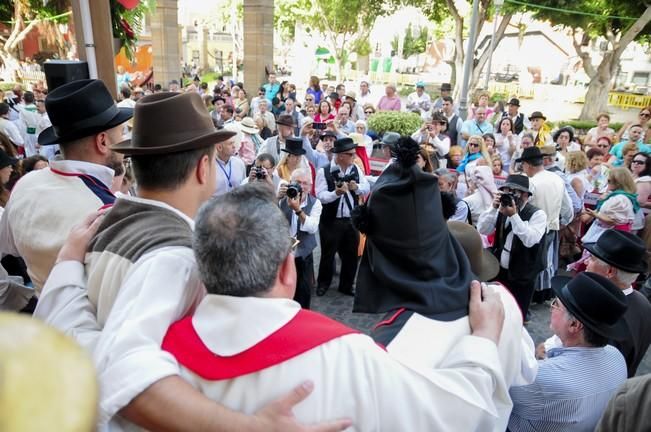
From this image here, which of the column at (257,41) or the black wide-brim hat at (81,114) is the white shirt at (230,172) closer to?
the black wide-brim hat at (81,114)

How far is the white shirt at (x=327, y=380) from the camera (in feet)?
3.86

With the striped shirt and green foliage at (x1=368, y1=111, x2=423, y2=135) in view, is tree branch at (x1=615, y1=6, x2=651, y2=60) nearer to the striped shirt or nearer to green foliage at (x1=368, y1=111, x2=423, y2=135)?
green foliage at (x1=368, y1=111, x2=423, y2=135)

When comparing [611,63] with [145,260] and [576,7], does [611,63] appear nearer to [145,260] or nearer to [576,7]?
[576,7]

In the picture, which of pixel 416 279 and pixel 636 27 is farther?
pixel 636 27

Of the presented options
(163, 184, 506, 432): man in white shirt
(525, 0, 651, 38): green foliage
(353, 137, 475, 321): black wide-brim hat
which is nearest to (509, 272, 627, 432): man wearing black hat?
(353, 137, 475, 321): black wide-brim hat

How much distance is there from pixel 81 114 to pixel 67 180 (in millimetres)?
332

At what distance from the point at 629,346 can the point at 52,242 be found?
3.19 m

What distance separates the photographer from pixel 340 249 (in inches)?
236

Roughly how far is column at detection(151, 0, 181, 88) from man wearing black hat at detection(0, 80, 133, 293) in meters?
14.5

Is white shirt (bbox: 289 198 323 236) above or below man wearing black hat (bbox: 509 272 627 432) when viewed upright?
below

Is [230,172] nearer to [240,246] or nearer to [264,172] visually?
[264,172]

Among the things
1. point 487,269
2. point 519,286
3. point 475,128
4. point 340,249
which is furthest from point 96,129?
point 475,128

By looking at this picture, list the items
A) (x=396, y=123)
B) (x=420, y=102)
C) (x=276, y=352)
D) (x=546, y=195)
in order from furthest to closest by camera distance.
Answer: (x=420, y=102) < (x=396, y=123) < (x=546, y=195) < (x=276, y=352)

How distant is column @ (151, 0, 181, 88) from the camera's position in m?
15.1
